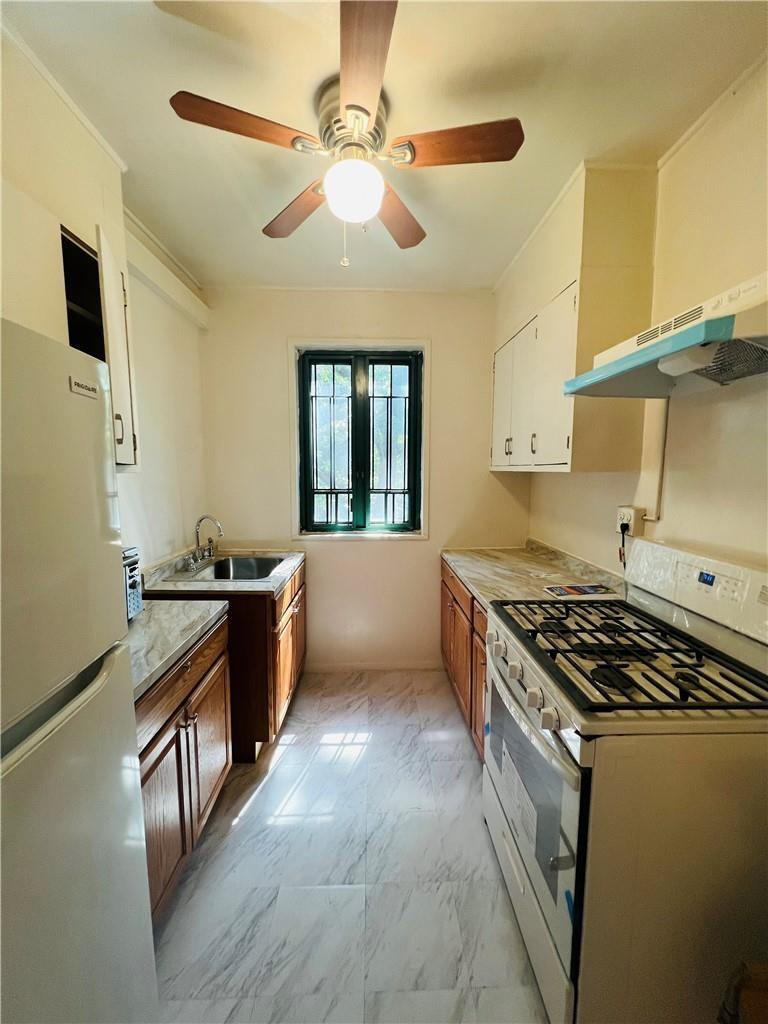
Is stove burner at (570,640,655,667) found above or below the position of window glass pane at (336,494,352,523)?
below

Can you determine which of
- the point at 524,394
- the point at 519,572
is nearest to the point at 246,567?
the point at 519,572

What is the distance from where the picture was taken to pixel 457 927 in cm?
129

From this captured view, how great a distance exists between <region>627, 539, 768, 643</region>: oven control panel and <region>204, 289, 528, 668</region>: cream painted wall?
1454mm

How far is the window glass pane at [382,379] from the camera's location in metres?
2.90

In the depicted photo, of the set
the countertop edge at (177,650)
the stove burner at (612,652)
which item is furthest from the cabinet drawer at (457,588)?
the countertop edge at (177,650)

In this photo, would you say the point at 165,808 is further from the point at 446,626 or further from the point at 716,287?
the point at 716,287

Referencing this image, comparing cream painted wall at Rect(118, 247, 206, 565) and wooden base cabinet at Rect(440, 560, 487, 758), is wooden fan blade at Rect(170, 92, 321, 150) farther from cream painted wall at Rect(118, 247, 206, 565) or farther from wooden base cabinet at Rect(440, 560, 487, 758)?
wooden base cabinet at Rect(440, 560, 487, 758)

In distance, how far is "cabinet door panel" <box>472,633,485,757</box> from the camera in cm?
186

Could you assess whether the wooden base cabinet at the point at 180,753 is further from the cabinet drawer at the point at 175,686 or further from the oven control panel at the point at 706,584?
the oven control panel at the point at 706,584

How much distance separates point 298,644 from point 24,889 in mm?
2025

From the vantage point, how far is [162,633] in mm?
1395

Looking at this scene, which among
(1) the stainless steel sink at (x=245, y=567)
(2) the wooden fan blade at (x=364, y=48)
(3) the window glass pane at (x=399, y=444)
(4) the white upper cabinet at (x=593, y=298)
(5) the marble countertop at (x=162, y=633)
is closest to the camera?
(2) the wooden fan blade at (x=364, y=48)

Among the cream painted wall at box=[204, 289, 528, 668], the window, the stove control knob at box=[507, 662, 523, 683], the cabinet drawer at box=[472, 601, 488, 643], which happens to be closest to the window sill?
the cream painted wall at box=[204, 289, 528, 668]

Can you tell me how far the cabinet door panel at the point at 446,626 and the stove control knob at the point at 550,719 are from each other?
1.52m
